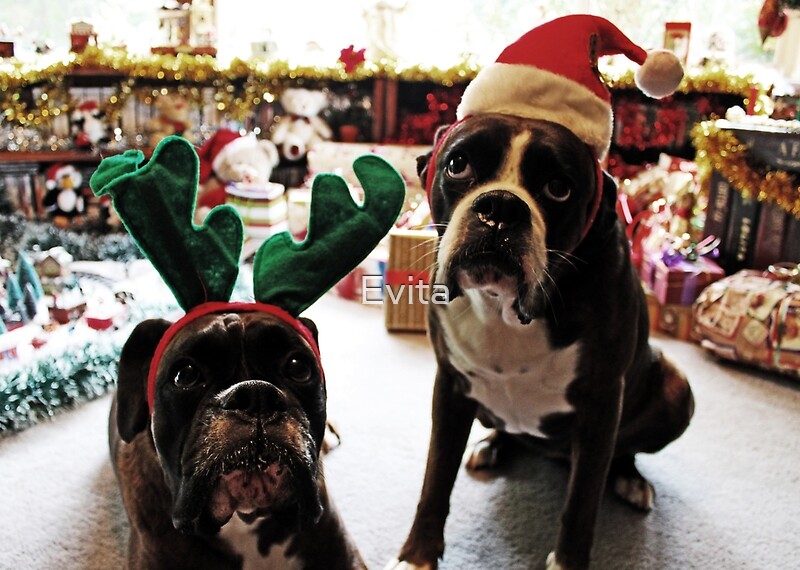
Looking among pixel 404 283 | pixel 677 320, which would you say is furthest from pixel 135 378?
pixel 677 320

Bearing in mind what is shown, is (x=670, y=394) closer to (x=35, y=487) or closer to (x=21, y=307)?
(x=35, y=487)

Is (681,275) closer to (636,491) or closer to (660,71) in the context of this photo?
(636,491)

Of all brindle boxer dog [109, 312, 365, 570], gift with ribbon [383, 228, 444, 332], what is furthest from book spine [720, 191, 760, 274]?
brindle boxer dog [109, 312, 365, 570]

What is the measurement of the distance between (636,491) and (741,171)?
3.94 ft

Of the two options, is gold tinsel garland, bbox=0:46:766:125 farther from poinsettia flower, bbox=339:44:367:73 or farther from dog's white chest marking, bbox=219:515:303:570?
dog's white chest marking, bbox=219:515:303:570

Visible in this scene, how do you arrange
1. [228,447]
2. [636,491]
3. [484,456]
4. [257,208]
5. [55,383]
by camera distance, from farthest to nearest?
[257,208], [55,383], [484,456], [636,491], [228,447]

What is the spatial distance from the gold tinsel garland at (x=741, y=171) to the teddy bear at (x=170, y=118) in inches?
75.3

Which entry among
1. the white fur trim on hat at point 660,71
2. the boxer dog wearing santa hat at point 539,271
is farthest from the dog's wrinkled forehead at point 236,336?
the white fur trim on hat at point 660,71

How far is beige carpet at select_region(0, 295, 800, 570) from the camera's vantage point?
124 cm

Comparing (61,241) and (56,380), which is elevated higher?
(61,241)

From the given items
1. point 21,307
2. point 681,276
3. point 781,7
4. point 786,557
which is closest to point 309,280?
point 786,557

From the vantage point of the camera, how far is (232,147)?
2732mm

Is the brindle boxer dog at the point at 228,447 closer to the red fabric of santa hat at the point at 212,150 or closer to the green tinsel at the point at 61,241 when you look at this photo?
the green tinsel at the point at 61,241

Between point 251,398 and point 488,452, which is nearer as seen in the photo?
point 251,398
